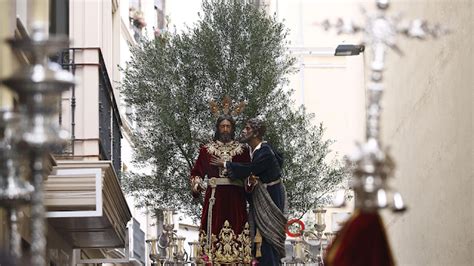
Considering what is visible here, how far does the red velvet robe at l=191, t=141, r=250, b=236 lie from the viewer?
1520 cm

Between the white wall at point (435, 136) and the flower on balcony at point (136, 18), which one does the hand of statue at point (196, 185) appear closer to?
the white wall at point (435, 136)

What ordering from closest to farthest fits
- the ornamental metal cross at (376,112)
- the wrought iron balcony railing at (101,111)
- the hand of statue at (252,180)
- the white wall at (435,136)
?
the ornamental metal cross at (376,112) < the hand of statue at (252,180) < the white wall at (435,136) < the wrought iron balcony railing at (101,111)

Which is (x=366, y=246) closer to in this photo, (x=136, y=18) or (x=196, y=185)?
(x=196, y=185)

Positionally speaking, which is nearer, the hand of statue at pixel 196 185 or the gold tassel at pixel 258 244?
the hand of statue at pixel 196 185

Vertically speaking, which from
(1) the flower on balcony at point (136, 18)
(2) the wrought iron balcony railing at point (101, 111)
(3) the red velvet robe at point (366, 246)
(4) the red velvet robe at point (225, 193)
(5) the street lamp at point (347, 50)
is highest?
(1) the flower on balcony at point (136, 18)

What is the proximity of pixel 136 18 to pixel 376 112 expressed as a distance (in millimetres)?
27737

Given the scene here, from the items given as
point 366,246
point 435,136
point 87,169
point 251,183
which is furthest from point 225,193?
point 366,246

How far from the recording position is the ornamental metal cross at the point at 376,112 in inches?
219

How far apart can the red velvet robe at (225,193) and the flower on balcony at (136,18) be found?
17.6 m

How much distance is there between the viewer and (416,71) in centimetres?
1947

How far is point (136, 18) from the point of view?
33062 mm

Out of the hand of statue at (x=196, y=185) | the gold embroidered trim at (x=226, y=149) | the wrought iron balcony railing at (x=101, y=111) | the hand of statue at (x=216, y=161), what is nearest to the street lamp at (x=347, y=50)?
the wrought iron balcony railing at (x=101, y=111)

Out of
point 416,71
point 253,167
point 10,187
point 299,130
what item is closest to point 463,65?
point 253,167

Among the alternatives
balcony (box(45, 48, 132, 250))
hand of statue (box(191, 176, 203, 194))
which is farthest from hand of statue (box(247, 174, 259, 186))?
balcony (box(45, 48, 132, 250))
